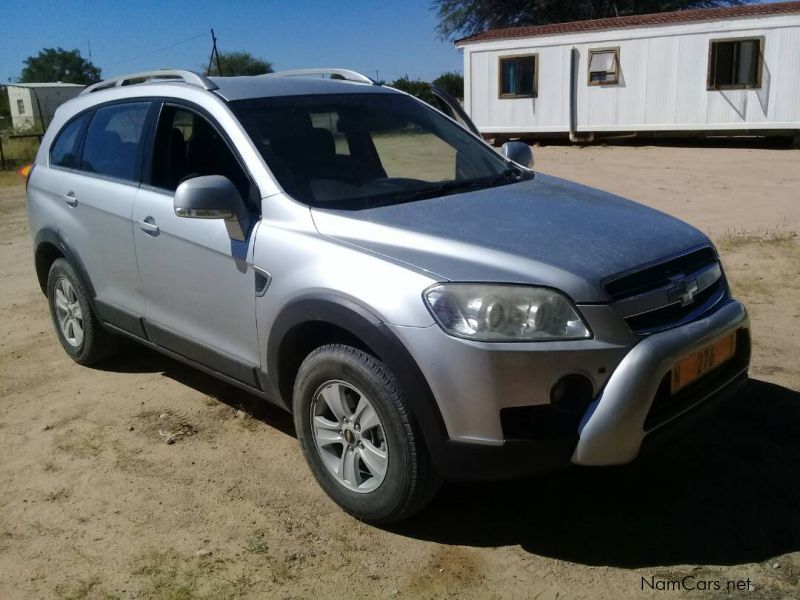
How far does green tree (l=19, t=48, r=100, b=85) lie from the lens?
81.7 metres

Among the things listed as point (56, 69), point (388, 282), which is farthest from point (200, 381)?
point (56, 69)

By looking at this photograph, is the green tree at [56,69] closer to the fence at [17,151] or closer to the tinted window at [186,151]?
the fence at [17,151]

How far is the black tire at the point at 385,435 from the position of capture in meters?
2.96

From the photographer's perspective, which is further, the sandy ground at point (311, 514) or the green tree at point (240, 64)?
the green tree at point (240, 64)

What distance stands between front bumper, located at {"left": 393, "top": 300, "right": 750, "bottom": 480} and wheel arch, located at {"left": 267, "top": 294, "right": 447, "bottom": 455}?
39 mm

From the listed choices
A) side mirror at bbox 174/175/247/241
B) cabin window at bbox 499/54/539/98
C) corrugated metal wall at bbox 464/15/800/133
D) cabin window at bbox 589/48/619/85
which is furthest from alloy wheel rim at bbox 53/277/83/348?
cabin window at bbox 499/54/539/98

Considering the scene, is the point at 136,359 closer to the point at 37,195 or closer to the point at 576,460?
the point at 37,195

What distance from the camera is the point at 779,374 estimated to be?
15.1 feet

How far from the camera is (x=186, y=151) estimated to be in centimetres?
418

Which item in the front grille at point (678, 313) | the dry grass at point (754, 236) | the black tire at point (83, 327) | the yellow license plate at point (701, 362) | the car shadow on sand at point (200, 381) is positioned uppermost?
the front grille at point (678, 313)

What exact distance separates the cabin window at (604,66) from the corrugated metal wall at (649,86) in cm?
13

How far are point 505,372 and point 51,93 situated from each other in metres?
46.7

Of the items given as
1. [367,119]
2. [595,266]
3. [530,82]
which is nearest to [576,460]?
[595,266]

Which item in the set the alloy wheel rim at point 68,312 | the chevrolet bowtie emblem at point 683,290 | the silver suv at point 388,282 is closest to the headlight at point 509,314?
the silver suv at point 388,282
